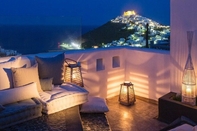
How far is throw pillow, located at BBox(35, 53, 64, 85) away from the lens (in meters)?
3.23

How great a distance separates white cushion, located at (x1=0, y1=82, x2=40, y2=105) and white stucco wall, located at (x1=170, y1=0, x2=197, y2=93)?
6.68 ft

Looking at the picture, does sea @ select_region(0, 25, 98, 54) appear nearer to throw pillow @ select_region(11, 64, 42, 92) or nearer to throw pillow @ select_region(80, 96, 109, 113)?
throw pillow @ select_region(11, 64, 42, 92)

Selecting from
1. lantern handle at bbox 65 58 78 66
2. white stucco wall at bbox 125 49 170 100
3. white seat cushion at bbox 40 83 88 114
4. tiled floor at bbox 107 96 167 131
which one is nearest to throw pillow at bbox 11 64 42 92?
white seat cushion at bbox 40 83 88 114

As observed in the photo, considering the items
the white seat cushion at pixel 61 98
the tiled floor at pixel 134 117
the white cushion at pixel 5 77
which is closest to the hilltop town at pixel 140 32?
the tiled floor at pixel 134 117

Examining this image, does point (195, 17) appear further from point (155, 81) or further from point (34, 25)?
point (34, 25)

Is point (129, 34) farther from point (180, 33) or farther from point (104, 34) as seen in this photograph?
point (180, 33)

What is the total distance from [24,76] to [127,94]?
1809 millimetres

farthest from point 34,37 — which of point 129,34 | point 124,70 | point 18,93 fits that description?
point 129,34

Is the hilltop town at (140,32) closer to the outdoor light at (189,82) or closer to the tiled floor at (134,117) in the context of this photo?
the outdoor light at (189,82)

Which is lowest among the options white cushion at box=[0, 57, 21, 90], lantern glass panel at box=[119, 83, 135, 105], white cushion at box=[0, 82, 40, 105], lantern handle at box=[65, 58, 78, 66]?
lantern glass panel at box=[119, 83, 135, 105]

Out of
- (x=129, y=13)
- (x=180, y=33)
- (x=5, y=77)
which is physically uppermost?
(x=129, y=13)

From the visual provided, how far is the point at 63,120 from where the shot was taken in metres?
2.48

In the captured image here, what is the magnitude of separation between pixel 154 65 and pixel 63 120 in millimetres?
2115

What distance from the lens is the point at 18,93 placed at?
2662 millimetres
